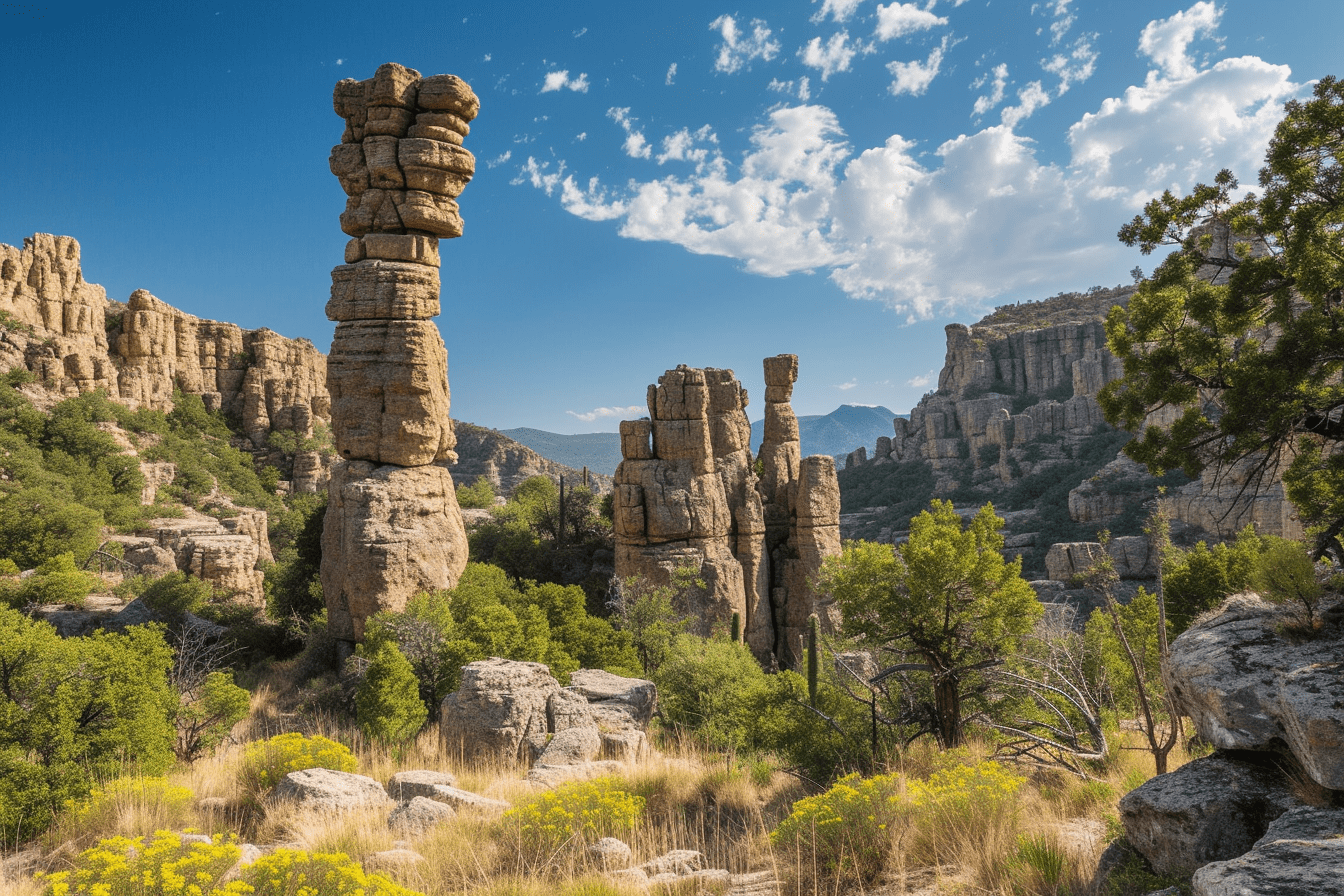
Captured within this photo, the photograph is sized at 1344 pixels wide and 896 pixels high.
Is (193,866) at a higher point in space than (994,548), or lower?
lower

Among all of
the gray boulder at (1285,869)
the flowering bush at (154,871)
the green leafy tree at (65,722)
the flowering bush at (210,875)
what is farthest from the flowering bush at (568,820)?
the green leafy tree at (65,722)

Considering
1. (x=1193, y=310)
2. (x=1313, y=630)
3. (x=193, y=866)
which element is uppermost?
(x=1193, y=310)

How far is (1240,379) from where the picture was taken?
6.03 m

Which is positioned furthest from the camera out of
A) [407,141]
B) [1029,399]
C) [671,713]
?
[1029,399]

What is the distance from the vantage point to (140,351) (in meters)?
44.7

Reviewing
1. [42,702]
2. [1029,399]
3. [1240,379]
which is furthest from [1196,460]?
[1029,399]

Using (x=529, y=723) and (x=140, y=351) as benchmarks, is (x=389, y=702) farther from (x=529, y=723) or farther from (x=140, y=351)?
(x=140, y=351)

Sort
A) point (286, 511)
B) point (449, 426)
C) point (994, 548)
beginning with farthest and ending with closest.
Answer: point (286, 511) < point (449, 426) < point (994, 548)

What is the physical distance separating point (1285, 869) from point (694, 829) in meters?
5.48

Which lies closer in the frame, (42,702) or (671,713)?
(42,702)

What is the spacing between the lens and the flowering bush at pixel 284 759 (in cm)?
832

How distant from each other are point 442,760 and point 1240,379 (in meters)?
11.0

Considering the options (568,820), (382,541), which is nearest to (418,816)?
(568,820)

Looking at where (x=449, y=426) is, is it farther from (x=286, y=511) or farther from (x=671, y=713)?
(x=286, y=511)
